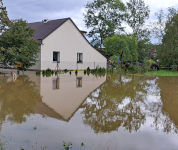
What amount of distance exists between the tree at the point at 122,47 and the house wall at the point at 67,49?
3279 mm

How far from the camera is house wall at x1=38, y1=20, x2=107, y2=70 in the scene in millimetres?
23375

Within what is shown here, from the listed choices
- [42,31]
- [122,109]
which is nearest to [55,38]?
[42,31]

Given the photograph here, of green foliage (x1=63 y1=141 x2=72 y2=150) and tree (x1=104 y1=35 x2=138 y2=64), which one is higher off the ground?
tree (x1=104 y1=35 x2=138 y2=64)

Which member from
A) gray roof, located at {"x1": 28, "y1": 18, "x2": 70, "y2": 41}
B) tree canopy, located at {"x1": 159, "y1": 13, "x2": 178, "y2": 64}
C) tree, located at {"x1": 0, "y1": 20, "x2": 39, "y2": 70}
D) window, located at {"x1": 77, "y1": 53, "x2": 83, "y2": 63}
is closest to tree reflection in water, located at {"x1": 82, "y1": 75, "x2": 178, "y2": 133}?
tree, located at {"x1": 0, "y1": 20, "x2": 39, "y2": 70}

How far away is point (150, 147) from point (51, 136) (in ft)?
6.78

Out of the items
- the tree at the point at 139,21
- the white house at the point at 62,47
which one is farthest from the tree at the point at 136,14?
the white house at the point at 62,47

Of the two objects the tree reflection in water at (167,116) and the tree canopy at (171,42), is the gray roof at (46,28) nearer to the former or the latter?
the tree canopy at (171,42)

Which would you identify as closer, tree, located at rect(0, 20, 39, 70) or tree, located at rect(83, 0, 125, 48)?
tree, located at rect(0, 20, 39, 70)

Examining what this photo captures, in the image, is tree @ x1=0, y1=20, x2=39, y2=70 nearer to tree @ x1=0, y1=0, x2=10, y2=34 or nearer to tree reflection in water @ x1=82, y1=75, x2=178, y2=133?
tree @ x1=0, y1=0, x2=10, y2=34

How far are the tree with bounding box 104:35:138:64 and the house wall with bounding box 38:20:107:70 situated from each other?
328 centimetres

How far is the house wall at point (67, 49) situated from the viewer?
76.7 ft

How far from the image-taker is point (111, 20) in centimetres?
4075

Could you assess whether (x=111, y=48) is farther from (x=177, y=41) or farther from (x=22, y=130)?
(x=22, y=130)

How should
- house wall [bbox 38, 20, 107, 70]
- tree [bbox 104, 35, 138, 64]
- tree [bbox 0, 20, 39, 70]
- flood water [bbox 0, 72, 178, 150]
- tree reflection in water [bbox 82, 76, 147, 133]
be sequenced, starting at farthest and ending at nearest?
tree [bbox 104, 35, 138, 64] → house wall [bbox 38, 20, 107, 70] → tree [bbox 0, 20, 39, 70] → tree reflection in water [bbox 82, 76, 147, 133] → flood water [bbox 0, 72, 178, 150]
